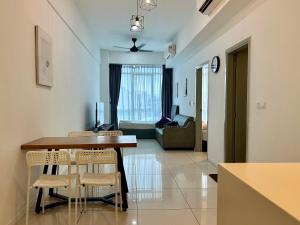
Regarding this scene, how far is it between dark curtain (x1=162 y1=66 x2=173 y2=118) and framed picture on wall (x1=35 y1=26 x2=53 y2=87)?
7.04 meters

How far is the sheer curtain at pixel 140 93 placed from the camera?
10484mm

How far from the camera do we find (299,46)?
259 centimetres

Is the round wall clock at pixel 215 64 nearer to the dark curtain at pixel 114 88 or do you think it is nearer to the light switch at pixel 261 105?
the light switch at pixel 261 105

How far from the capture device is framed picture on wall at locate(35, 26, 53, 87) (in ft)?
10.5

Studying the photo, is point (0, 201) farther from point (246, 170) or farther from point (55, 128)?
point (246, 170)

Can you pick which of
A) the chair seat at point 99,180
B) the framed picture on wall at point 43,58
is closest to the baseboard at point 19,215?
the chair seat at point 99,180

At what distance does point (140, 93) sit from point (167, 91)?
1053 millimetres

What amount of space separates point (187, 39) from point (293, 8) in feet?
12.2

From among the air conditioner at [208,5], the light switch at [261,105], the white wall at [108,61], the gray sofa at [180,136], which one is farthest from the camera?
the white wall at [108,61]

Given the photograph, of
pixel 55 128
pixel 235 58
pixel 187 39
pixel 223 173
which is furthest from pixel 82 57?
pixel 223 173

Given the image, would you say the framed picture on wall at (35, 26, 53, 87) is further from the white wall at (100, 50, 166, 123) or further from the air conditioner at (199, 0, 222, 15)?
the white wall at (100, 50, 166, 123)

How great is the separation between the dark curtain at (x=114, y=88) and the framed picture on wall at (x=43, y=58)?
657cm

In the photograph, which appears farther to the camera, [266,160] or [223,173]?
[266,160]

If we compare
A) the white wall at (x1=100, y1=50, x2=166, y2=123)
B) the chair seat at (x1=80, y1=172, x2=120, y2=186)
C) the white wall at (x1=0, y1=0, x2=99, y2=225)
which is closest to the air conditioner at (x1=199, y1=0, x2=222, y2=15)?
the white wall at (x1=0, y1=0, x2=99, y2=225)
